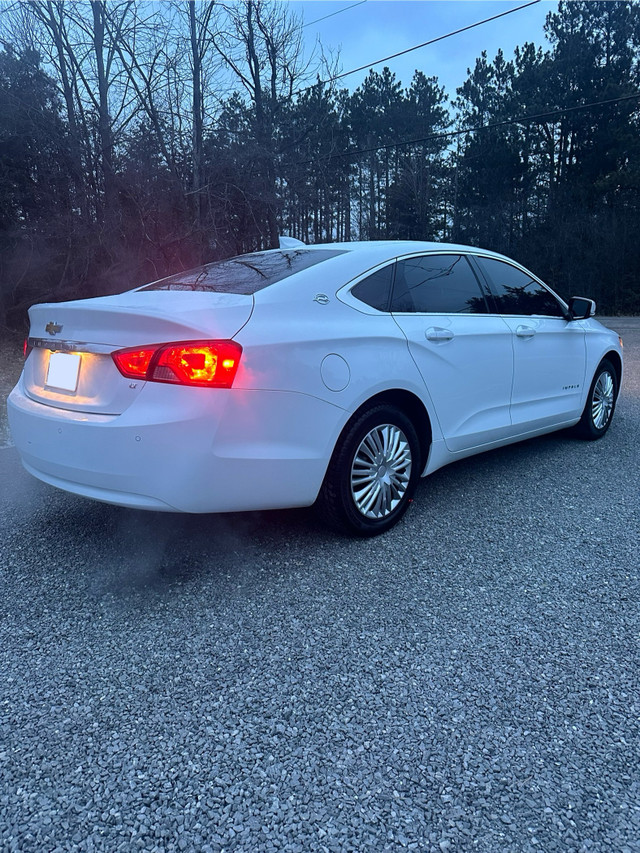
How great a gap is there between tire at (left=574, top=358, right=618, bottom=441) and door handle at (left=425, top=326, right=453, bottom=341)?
2100mm

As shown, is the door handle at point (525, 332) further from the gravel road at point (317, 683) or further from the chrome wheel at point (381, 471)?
the chrome wheel at point (381, 471)

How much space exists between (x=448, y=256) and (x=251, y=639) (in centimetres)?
270

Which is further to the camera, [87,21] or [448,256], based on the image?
[87,21]

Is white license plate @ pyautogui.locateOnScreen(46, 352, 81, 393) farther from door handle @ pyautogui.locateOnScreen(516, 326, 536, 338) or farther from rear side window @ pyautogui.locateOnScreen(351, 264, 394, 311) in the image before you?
door handle @ pyautogui.locateOnScreen(516, 326, 536, 338)

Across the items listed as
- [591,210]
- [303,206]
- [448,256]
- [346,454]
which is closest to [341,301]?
[346,454]

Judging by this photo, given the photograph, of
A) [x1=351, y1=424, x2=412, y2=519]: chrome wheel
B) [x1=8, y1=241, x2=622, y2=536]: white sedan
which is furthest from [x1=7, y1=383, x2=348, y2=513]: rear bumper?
[x1=351, y1=424, x2=412, y2=519]: chrome wheel

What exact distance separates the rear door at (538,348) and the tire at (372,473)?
3.96 feet

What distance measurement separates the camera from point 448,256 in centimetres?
406

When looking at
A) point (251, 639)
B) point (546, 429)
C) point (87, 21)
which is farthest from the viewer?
point (87, 21)

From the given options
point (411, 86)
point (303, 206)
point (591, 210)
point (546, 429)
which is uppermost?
point (411, 86)

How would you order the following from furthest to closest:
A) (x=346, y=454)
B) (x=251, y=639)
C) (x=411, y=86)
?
1. (x=411, y=86)
2. (x=346, y=454)
3. (x=251, y=639)

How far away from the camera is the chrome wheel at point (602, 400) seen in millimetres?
5355

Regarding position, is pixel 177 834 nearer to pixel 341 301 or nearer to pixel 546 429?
pixel 341 301

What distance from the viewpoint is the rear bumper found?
2.64m
